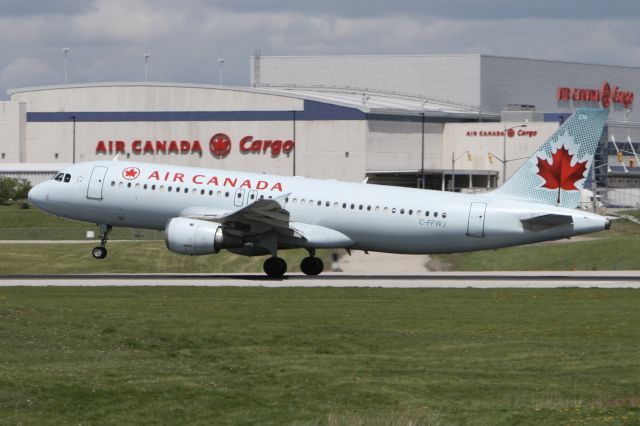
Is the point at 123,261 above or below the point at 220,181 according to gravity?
below

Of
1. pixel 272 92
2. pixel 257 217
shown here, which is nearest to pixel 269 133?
pixel 272 92

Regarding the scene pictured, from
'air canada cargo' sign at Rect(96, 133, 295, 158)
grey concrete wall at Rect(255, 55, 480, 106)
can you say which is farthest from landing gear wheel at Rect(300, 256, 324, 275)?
grey concrete wall at Rect(255, 55, 480, 106)

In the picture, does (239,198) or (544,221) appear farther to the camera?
(239,198)

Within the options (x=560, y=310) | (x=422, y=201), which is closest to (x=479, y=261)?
(x=422, y=201)

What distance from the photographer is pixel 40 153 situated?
14125cm

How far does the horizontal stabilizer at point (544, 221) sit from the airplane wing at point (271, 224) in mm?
6958

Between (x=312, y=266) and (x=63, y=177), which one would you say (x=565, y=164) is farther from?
(x=63, y=177)

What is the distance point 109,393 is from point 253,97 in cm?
11582

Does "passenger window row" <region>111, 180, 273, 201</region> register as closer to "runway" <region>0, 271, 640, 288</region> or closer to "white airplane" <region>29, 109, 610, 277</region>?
"white airplane" <region>29, 109, 610, 277</region>

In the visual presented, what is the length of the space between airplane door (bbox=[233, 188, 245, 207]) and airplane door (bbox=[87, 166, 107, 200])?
5706 millimetres

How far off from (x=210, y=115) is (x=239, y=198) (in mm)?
89209

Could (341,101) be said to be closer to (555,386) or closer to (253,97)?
(253,97)

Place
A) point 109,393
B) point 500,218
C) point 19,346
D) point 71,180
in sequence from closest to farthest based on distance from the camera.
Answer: point 109,393, point 19,346, point 500,218, point 71,180

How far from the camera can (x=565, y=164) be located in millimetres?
49938
